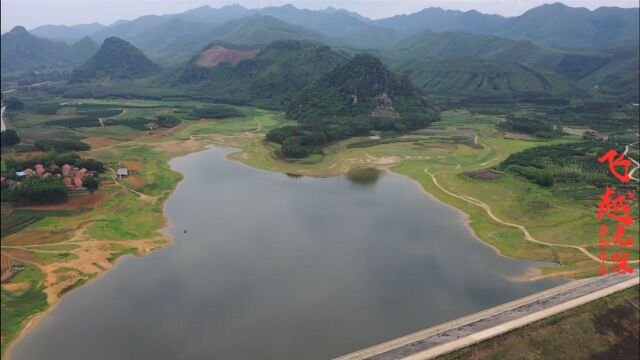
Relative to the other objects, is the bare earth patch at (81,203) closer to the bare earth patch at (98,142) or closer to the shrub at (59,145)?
the shrub at (59,145)

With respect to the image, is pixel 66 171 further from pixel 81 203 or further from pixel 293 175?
pixel 293 175

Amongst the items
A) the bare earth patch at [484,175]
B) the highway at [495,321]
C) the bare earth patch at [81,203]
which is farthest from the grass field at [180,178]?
the highway at [495,321]

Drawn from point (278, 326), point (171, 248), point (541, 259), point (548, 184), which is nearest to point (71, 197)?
point (171, 248)

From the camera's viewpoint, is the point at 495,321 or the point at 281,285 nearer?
the point at 495,321

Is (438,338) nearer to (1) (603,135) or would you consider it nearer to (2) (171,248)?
(2) (171,248)

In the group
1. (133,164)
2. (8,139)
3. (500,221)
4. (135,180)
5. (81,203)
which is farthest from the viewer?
(133,164)

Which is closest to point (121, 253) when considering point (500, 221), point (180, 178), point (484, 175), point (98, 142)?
point (180, 178)
